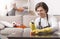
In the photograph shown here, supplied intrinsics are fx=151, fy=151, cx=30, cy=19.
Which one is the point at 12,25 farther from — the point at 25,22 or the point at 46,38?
the point at 46,38

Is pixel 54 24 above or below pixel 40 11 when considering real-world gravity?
below

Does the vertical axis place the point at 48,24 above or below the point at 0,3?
below

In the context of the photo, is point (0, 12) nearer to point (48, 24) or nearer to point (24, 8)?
point (24, 8)

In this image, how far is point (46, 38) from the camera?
4.81 feet

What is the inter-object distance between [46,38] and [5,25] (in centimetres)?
189

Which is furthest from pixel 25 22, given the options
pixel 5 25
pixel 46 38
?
pixel 46 38

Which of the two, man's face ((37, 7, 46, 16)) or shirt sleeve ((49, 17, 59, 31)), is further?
man's face ((37, 7, 46, 16))

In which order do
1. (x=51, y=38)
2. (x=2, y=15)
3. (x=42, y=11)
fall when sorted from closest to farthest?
(x=51, y=38) < (x=42, y=11) < (x=2, y=15)

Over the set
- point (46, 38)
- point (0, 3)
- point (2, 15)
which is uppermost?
point (0, 3)

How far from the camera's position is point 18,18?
3.43m

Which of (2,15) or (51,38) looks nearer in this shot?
(51,38)

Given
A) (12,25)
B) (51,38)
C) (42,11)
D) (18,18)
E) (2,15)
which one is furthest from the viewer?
(2,15)

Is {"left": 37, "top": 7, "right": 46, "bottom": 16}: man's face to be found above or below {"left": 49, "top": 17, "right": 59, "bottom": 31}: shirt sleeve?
above

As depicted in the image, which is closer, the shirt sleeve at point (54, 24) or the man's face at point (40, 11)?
the shirt sleeve at point (54, 24)
